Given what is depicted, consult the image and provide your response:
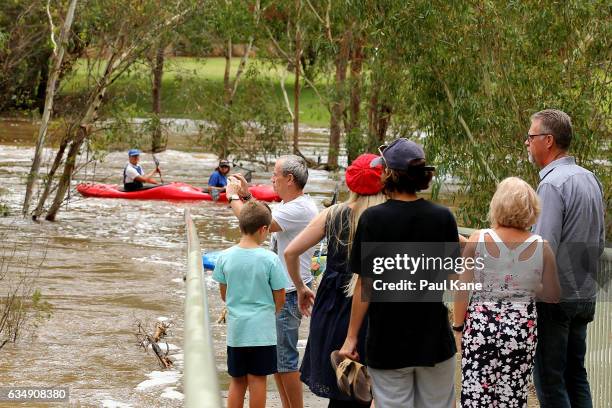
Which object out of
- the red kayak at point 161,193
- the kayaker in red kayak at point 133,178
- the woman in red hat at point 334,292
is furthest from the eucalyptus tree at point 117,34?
the woman in red hat at point 334,292

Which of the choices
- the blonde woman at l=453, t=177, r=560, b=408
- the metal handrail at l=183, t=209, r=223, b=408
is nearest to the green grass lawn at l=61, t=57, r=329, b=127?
the blonde woman at l=453, t=177, r=560, b=408

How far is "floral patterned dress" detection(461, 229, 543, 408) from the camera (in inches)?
219

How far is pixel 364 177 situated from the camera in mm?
5711

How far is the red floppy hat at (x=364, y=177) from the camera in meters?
5.69

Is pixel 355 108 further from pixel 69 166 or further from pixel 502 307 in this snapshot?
pixel 502 307

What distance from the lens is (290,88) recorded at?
73.1 m

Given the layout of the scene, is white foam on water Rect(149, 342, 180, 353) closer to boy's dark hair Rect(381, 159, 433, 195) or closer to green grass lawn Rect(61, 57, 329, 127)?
boy's dark hair Rect(381, 159, 433, 195)

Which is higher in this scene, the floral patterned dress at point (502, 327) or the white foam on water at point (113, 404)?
the floral patterned dress at point (502, 327)

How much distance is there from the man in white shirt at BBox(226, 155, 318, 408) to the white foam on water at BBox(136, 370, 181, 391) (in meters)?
3.11

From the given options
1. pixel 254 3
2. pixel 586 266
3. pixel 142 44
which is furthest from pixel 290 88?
pixel 586 266

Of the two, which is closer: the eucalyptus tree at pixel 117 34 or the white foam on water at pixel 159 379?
the white foam on water at pixel 159 379

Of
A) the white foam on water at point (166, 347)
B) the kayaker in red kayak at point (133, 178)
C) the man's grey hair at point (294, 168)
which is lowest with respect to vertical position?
the kayaker in red kayak at point (133, 178)

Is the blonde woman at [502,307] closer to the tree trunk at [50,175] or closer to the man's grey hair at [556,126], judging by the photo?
the man's grey hair at [556,126]

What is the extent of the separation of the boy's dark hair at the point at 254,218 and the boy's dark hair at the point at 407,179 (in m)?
1.40
